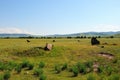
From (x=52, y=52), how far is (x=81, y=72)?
1147 cm

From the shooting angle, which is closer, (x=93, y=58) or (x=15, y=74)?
(x=15, y=74)

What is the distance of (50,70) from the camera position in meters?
36.4

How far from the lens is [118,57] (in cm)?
4400

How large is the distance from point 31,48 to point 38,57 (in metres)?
3.73

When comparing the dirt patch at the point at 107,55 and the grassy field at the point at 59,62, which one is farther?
the dirt patch at the point at 107,55

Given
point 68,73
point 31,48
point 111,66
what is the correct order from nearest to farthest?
point 68,73
point 111,66
point 31,48

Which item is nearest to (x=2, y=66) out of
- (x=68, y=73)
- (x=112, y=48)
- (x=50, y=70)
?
(x=50, y=70)

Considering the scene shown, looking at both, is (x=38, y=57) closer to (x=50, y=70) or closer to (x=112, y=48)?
(x=50, y=70)

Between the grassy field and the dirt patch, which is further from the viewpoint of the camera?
the dirt patch

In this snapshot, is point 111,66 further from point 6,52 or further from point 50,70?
point 6,52

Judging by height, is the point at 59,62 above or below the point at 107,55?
below

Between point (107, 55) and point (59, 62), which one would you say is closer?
point (59, 62)

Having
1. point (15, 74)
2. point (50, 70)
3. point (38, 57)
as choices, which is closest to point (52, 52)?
point (38, 57)

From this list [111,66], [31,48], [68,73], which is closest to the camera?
[68,73]
